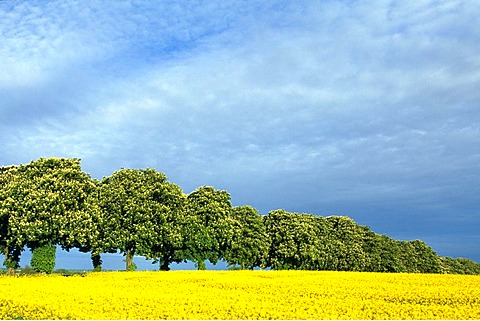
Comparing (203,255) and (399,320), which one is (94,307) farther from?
(203,255)

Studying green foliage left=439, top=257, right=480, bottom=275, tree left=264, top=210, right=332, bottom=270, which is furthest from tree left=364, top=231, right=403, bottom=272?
green foliage left=439, top=257, right=480, bottom=275

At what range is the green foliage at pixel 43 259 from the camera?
190ft

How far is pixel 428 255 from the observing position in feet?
389

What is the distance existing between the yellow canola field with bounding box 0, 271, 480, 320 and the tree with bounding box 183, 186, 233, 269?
1393 inches

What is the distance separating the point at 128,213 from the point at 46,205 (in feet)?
44.6

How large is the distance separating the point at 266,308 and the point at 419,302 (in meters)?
10.8

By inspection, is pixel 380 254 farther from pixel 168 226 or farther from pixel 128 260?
pixel 128 260

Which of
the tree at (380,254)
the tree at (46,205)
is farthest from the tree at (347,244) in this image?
the tree at (46,205)

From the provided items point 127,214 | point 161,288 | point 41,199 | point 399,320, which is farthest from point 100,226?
point 399,320

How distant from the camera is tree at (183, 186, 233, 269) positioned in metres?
73.5

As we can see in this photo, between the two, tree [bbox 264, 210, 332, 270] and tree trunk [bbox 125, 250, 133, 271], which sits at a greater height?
tree [bbox 264, 210, 332, 270]


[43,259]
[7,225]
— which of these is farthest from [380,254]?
[7,225]

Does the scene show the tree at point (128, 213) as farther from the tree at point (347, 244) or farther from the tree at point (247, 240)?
the tree at point (347, 244)

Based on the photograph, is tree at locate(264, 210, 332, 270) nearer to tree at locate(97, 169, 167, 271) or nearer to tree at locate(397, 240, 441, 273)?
A: tree at locate(97, 169, 167, 271)
